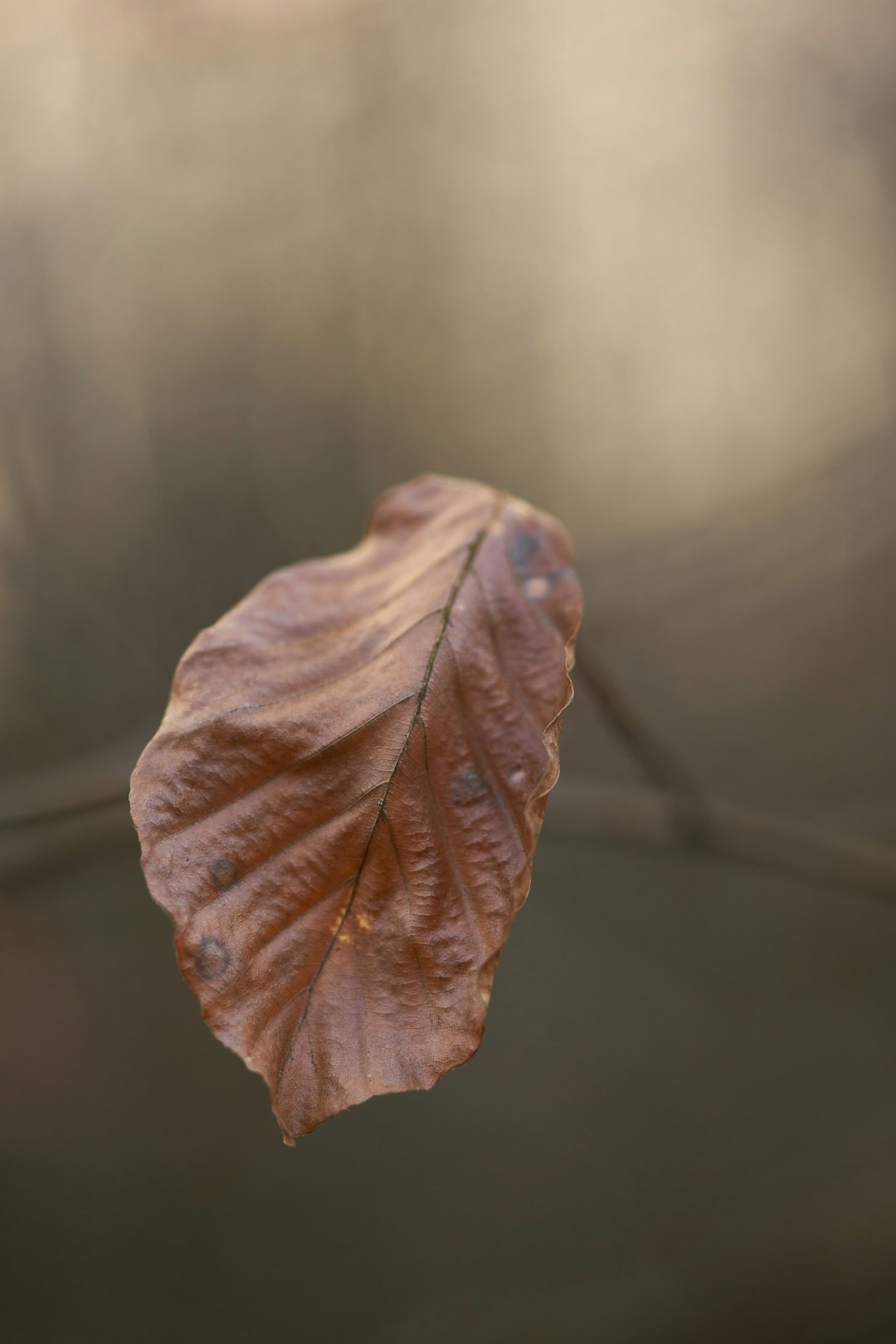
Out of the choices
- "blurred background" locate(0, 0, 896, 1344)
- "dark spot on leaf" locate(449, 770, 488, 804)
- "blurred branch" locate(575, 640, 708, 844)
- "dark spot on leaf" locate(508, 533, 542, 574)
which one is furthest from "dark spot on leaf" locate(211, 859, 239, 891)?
"blurred background" locate(0, 0, 896, 1344)

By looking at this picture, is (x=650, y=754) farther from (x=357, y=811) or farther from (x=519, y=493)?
(x=519, y=493)

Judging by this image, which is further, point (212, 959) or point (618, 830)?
point (618, 830)

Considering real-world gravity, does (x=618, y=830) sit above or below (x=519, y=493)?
below

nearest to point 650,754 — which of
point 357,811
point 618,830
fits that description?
point 618,830

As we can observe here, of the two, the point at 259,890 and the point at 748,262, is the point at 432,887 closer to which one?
the point at 259,890

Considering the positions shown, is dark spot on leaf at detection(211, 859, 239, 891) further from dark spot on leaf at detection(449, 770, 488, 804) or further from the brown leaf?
dark spot on leaf at detection(449, 770, 488, 804)

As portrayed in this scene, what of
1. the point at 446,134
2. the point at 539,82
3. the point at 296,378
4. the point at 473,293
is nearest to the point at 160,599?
the point at 296,378
